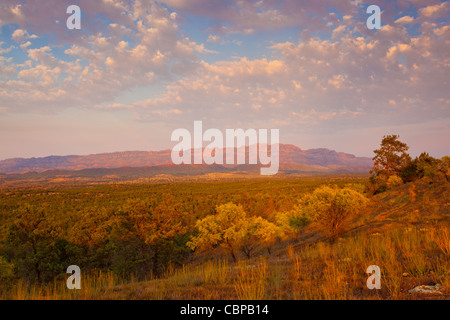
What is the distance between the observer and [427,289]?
4223 millimetres

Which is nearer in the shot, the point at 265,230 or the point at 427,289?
the point at 427,289

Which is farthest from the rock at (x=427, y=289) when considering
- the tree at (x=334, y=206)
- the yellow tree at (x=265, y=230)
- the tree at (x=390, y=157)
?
the tree at (x=390, y=157)

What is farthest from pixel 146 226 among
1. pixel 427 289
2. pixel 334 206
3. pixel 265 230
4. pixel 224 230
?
pixel 427 289

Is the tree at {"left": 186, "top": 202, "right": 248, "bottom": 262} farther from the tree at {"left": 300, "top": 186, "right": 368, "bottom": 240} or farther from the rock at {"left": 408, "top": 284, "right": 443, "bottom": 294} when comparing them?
the rock at {"left": 408, "top": 284, "right": 443, "bottom": 294}

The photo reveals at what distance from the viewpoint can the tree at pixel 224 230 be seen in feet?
86.4

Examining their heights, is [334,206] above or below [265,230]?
above

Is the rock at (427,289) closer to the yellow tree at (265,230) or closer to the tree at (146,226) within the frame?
the yellow tree at (265,230)

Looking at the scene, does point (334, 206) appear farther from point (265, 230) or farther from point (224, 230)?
point (224, 230)

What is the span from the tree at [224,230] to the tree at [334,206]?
9.83 meters

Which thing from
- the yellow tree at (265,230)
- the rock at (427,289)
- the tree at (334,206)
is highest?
the rock at (427,289)

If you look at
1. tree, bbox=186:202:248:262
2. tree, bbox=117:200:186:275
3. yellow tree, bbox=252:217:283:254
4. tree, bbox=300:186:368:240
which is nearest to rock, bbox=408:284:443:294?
tree, bbox=300:186:368:240

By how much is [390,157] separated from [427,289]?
150ft

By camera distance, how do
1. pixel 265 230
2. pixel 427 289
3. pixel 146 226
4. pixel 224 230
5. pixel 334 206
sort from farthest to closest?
pixel 146 226 < pixel 265 230 < pixel 224 230 < pixel 334 206 < pixel 427 289
